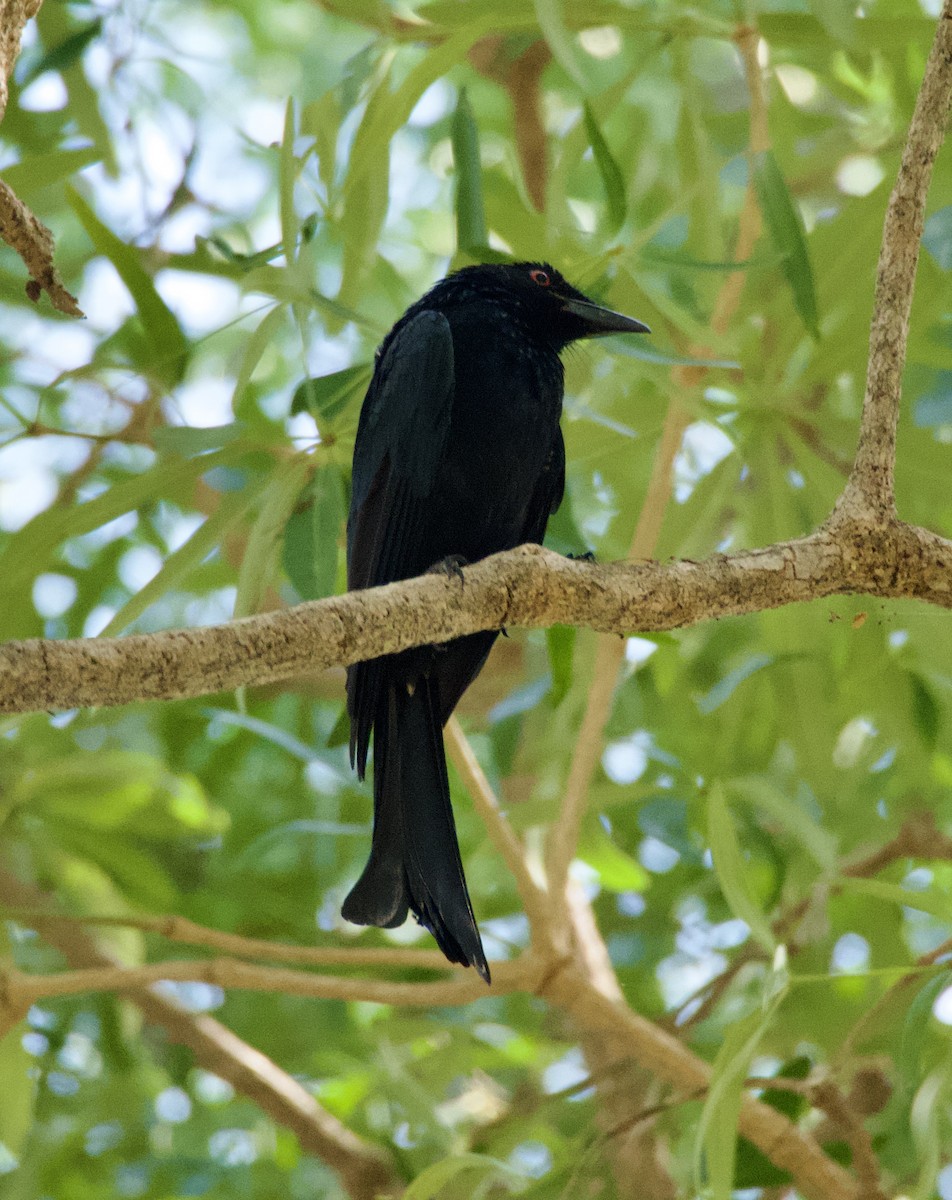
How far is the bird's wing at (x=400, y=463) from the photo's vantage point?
8.79 feet

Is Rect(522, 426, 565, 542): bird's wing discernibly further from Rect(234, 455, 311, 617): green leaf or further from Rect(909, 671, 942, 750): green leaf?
Rect(909, 671, 942, 750): green leaf

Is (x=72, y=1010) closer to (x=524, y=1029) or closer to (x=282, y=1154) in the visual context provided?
(x=282, y=1154)

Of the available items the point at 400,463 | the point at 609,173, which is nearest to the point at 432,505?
the point at 400,463

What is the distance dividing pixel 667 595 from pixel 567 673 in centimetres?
71

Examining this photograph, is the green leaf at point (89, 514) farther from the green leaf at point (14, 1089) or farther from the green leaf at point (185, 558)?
the green leaf at point (14, 1089)

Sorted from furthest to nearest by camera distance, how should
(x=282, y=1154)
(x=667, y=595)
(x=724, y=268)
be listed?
(x=282, y=1154) → (x=724, y=268) → (x=667, y=595)

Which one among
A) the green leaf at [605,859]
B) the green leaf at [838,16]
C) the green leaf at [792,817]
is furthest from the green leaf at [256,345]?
the green leaf at [605,859]

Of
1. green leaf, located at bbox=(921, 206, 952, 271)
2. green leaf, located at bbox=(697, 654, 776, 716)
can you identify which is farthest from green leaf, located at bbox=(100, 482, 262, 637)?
green leaf, located at bbox=(921, 206, 952, 271)

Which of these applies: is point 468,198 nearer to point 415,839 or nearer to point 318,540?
point 318,540

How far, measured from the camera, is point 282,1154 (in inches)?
131

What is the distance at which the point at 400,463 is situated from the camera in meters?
2.67

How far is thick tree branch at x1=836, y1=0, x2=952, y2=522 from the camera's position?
1.89 m

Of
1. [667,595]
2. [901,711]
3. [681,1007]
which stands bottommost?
[681,1007]

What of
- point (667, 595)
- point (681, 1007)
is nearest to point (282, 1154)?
point (681, 1007)
